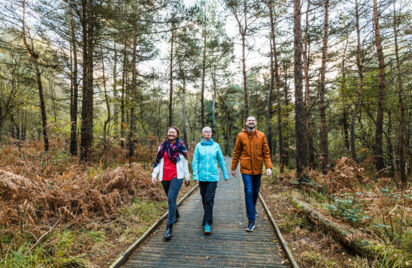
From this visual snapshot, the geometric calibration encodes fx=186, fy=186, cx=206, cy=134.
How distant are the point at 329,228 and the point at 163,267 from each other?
10.3 feet

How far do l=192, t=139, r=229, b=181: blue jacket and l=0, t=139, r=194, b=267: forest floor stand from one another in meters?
1.79

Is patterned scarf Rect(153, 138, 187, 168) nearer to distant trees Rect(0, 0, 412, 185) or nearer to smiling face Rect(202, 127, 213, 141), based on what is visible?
smiling face Rect(202, 127, 213, 141)

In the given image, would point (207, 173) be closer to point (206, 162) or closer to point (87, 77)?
point (206, 162)

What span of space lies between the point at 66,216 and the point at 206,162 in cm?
334

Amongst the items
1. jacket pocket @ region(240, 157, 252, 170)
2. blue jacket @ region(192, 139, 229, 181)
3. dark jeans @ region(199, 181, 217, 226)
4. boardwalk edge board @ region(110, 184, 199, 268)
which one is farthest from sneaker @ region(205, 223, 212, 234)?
jacket pocket @ region(240, 157, 252, 170)

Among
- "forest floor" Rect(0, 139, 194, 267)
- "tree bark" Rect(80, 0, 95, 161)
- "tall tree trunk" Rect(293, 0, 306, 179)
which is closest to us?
"forest floor" Rect(0, 139, 194, 267)

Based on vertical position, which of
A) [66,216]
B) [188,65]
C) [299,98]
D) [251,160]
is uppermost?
[188,65]

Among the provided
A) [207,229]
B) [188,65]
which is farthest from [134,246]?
[188,65]

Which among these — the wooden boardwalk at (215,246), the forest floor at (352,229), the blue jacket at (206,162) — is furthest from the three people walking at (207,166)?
the forest floor at (352,229)

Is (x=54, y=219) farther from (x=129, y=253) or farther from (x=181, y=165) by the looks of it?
(x=181, y=165)

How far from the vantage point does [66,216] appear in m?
4.14

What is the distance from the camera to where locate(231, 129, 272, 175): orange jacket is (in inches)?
165

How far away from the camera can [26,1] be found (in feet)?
18.6

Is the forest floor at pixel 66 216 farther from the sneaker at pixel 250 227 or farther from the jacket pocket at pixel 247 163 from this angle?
the jacket pocket at pixel 247 163
